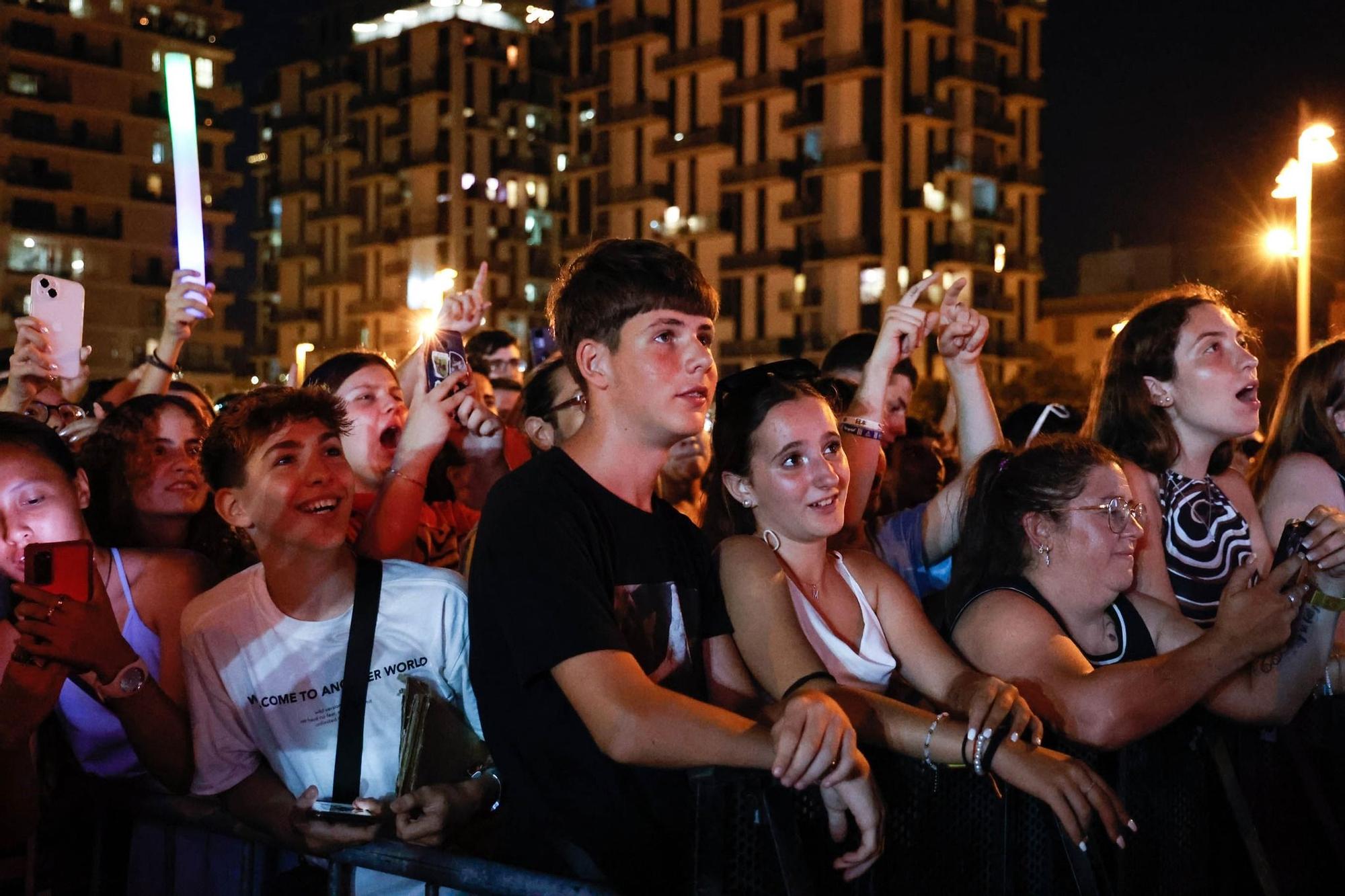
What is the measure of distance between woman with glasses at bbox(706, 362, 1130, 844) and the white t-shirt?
28.9 inches

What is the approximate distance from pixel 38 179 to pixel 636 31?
2842 centimetres

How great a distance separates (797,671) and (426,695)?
0.83 meters

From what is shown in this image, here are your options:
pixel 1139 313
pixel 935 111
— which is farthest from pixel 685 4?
pixel 1139 313

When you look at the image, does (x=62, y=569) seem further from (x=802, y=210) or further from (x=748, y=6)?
(x=748, y=6)

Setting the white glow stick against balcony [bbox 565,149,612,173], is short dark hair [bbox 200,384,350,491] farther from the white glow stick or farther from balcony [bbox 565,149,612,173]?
balcony [bbox 565,149,612,173]

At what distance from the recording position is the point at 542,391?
522 centimetres

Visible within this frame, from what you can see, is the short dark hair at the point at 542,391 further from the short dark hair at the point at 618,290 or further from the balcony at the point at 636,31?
the balcony at the point at 636,31

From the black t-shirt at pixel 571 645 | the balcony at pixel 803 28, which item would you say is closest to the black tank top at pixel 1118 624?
the black t-shirt at pixel 571 645

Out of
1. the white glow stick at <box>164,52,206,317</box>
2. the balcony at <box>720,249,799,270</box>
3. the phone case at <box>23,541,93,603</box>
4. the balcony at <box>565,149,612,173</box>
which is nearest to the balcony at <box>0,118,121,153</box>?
the balcony at <box>565,149,612,173</box>

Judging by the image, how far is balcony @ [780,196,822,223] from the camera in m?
59.2

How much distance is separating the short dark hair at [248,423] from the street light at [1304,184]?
441 inches

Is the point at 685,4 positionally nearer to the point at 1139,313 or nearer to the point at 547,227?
the point at 547,227

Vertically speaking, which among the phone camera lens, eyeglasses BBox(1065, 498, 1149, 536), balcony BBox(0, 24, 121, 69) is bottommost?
the phone camera lens

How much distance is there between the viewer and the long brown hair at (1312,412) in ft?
16.9
